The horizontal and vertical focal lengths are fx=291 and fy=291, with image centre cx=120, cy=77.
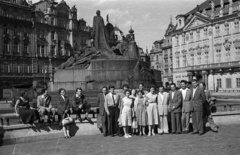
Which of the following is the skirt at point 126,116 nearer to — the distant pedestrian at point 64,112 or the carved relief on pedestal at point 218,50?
the distant pedestrian at point 64,112

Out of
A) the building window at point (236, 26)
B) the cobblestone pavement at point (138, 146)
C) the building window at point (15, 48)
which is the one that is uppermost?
the building window at point (236, 26)

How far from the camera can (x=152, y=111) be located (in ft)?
30.7

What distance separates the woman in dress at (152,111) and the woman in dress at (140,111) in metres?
0.18

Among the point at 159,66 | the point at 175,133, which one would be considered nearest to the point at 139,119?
the point at 175,133

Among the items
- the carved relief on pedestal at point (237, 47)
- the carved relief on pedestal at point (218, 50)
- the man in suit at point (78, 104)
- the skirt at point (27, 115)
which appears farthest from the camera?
the carved relief on pedestal at point (218, 50)

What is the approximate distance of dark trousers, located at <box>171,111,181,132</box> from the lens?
30.7ft

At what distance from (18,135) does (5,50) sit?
4625 cm

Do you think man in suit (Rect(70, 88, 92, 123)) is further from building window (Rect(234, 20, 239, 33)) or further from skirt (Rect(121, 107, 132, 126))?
building window (Rect(234, 20, 239, 33))

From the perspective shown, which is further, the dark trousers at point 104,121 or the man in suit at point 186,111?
the man in suit at point 186,111

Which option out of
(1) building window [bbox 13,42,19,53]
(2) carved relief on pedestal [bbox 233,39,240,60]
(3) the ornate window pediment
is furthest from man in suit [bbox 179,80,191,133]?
(1) building window [bbox 13,42,19,53]

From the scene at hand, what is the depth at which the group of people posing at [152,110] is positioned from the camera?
9125 millimetres

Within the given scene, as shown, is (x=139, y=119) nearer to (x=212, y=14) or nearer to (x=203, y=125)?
(x=203, y=125)

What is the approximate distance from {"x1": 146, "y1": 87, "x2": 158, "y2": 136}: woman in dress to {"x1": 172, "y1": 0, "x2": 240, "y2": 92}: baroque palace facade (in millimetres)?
40628

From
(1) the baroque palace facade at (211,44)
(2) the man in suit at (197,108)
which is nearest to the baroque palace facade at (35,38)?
(1) the baroque palace facade at (211,44)
